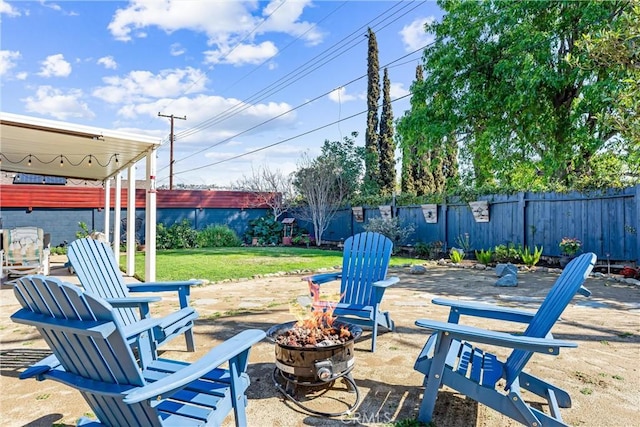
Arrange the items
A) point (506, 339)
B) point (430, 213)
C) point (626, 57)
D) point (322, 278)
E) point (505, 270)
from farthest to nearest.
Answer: point (430, 213)
point (505, 270)
point (626, 57)
point (322, 278)
point (506, 339)

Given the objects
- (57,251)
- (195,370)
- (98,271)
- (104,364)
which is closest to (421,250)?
(98,271)

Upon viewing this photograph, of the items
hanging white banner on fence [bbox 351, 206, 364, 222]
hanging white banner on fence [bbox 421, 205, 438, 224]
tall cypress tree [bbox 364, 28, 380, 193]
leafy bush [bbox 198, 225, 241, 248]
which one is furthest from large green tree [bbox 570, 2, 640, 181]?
leafy bush [bbox 198, 225, 241, 248]

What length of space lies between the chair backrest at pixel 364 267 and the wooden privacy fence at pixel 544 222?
6301 millimetres

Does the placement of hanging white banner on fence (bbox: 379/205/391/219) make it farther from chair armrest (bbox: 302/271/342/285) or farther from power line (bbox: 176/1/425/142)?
chair armrest (bbox: 302/271/342/285)

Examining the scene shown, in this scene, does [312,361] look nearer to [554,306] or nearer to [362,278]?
[554,306]

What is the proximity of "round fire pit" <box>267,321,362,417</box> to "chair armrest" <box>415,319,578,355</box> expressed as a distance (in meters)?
0.62

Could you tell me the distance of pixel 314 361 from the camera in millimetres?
2332

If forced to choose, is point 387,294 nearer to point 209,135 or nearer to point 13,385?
point 13,385

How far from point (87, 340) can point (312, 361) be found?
129 cm

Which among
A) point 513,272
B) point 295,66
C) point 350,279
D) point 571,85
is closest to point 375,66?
point 295,66

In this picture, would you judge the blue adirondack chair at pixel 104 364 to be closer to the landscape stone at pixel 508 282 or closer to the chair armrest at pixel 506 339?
the chair armrest at pixel 506 339

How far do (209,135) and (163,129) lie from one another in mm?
2906

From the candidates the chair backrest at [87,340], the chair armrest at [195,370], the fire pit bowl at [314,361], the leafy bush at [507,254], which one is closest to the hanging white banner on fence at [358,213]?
the leafy bush at [507,254]

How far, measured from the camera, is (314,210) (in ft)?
50.2
